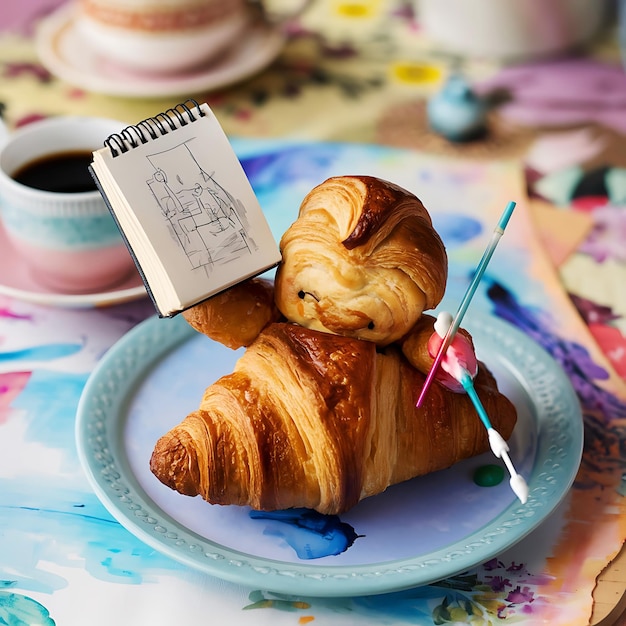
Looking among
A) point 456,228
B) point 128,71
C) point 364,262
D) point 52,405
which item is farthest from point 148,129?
point 128,71

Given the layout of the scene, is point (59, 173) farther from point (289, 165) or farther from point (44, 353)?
point (289, 165)

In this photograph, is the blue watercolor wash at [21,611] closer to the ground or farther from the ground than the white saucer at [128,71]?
closer to the ground

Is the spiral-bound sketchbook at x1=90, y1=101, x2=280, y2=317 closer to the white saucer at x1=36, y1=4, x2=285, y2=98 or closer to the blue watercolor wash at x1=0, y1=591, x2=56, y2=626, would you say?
the blue watercolor wash at x1=0, y1=591, x2=56, y2=626

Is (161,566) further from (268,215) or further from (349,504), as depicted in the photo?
(268,215)

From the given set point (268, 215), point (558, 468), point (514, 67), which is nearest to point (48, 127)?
point (268, 215)

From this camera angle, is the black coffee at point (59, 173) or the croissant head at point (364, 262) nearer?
the croissant head at point (364, 262)

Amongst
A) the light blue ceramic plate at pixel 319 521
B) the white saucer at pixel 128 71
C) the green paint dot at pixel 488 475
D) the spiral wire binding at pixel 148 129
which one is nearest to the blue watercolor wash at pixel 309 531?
the light blue ceramic plate at pixel 319 521

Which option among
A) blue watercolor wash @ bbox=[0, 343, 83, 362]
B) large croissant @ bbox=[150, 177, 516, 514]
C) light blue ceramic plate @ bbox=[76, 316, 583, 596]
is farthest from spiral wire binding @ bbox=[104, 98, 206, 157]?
blue watercolor wash @ bbox=[0, 343, 83, 362]

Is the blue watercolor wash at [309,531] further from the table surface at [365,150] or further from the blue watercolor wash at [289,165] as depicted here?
the blue watercolor wash at [289,165]
